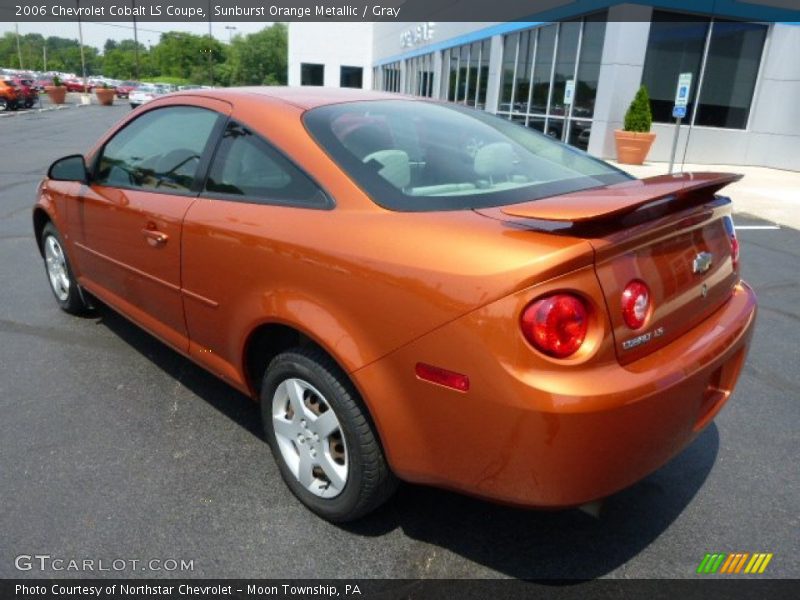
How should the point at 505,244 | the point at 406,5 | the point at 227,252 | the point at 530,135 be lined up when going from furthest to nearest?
the point at 406,5 < the point at 530,135 < the point at 227,252 < the point at 505,244

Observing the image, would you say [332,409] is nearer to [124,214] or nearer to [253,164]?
[253,164]

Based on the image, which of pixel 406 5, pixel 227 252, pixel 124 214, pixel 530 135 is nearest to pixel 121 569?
pixel 227 252

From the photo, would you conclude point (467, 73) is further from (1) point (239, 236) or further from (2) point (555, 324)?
(2) point (555, 324)

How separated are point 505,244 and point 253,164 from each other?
4.05 ft

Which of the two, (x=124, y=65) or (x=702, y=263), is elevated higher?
(x=124, y=65)

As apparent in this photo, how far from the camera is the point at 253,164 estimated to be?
254 centimetres

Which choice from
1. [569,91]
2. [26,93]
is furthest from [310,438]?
[26,93]

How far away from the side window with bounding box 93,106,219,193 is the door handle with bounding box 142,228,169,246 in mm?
208

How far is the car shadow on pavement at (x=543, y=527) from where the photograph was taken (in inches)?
86.7

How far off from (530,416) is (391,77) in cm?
3987

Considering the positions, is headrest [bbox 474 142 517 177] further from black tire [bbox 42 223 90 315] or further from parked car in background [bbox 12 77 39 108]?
parked car in background [bbox 12 77 39 108]

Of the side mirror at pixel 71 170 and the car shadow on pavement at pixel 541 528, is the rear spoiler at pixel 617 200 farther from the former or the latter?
the side mirror at pixel 71 170

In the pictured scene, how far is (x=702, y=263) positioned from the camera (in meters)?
2.14

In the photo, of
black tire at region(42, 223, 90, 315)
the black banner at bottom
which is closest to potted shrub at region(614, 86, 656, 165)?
black tire at region(42, 223, 90, 315)
